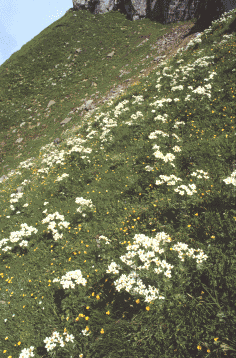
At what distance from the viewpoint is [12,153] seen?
21.0 meters

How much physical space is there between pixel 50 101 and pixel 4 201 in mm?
20349

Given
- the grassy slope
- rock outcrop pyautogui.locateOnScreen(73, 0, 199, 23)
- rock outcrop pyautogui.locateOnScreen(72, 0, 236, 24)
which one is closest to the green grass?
rock outcrop pyautogui.locateOnScreen(72, 0, 236, 24)

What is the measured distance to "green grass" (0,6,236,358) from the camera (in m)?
3.12

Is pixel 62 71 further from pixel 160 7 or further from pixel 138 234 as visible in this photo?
pixel 138 234

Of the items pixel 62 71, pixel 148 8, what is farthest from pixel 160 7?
pixel 62 71

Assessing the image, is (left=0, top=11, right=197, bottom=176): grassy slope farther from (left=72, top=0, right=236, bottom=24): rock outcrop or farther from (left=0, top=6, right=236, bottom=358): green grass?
(left=0, top=6, right=236, bottom=358): green grass

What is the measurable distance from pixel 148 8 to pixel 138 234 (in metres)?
44.6

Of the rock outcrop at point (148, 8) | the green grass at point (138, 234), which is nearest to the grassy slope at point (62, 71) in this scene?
the rock outcrop at point (148, 8)

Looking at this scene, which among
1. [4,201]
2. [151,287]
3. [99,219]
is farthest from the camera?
[4,201]

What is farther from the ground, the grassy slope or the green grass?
the grassy slope

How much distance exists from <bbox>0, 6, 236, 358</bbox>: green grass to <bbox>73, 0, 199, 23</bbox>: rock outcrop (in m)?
18.0

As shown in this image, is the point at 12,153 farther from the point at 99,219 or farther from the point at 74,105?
the point at 99,219

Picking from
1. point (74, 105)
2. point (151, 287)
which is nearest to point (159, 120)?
point (151, 287)

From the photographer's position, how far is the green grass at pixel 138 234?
10.2ft
